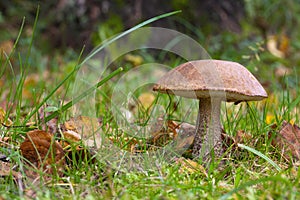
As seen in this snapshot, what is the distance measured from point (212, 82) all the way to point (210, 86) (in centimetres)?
2

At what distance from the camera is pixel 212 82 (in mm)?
1499

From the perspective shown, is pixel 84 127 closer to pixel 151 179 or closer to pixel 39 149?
pixel 39 149

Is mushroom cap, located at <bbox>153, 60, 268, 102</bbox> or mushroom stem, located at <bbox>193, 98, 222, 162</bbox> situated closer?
mushroom cap, located at <bbox>153, 60, 268, 102</bbox>

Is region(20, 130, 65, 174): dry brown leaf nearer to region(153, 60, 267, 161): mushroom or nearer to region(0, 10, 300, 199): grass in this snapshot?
region(0, 10, 300, 199): grass

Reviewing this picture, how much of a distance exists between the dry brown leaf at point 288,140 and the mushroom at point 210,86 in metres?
0.28

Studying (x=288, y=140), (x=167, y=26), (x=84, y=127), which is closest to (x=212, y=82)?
(x=288, y=140)

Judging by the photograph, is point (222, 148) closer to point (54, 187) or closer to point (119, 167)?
point (119, 167)

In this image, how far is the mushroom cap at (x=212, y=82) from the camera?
1500 millimetres

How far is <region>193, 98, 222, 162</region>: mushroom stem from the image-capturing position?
1721 millimetres

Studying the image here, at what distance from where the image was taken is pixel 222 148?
5.88 feet

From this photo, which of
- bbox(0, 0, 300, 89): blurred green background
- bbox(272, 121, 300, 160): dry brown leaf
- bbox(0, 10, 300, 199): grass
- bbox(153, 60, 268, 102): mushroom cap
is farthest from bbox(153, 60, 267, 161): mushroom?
bbox(0, 0, 300, 89): blurred green background

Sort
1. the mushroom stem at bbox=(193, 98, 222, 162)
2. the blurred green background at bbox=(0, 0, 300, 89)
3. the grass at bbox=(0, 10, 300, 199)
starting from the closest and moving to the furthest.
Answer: the grass at bbox=(0, 10, 300, 199), the mushroom stem at bbox=(193, 98, 222, 162), the blurred green background at bbox=(0, 0, 300, 89)

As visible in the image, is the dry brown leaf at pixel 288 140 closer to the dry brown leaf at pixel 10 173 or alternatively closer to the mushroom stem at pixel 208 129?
the mushroom stem at pixel 208 129

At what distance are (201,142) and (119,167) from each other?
1.44ft
